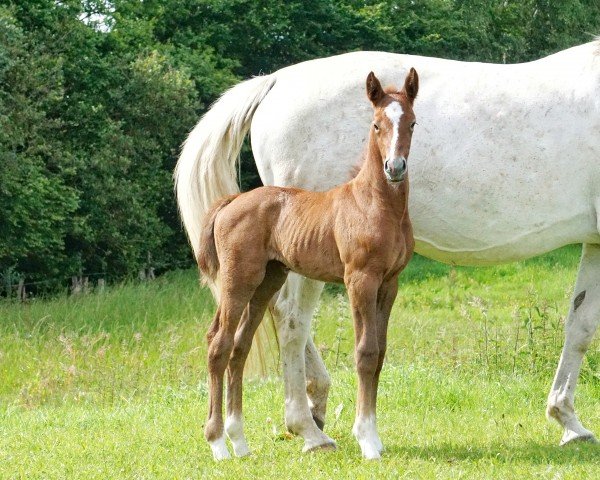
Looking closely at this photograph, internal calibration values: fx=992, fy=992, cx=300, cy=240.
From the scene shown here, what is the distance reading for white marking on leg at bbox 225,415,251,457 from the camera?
16.6ft

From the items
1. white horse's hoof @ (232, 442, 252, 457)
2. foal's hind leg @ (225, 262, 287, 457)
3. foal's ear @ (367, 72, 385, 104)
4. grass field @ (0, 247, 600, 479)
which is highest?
foal's ear @ (367, 72, 385, 104)

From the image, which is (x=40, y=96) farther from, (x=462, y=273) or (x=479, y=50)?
(x=479, y=50)

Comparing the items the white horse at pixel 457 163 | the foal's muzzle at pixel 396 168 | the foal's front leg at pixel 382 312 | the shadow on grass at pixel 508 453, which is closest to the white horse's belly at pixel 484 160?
the white horse at pixel 457 163

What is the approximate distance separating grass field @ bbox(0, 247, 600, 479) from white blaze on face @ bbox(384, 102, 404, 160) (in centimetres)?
148

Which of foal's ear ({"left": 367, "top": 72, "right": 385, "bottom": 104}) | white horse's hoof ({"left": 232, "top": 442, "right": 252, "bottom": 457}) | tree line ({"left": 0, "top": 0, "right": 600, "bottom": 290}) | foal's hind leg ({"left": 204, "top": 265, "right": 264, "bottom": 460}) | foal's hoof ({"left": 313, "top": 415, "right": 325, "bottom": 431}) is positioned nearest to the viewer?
foal's ear ({"left": 367, "top": 72, "right": 385, "bottom": 104})

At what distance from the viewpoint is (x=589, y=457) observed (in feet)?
16.7

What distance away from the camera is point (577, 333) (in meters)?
5.69

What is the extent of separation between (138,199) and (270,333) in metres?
14.6

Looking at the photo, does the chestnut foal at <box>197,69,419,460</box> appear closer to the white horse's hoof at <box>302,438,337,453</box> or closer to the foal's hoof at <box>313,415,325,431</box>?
the white horse's hoof at <box>302,438,337,453</box>

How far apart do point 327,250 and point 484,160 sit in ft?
3.82

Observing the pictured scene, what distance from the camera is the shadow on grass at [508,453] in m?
4.98

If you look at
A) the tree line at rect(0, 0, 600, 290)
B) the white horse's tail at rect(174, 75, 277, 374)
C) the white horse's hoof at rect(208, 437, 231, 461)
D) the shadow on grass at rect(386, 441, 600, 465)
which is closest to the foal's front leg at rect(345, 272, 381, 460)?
the shadow on grass at rect(386, 441, 600, 465)

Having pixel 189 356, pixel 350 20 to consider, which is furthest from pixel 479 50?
pixel 189 356

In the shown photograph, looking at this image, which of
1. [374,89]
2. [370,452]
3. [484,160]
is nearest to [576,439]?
[370,452]
